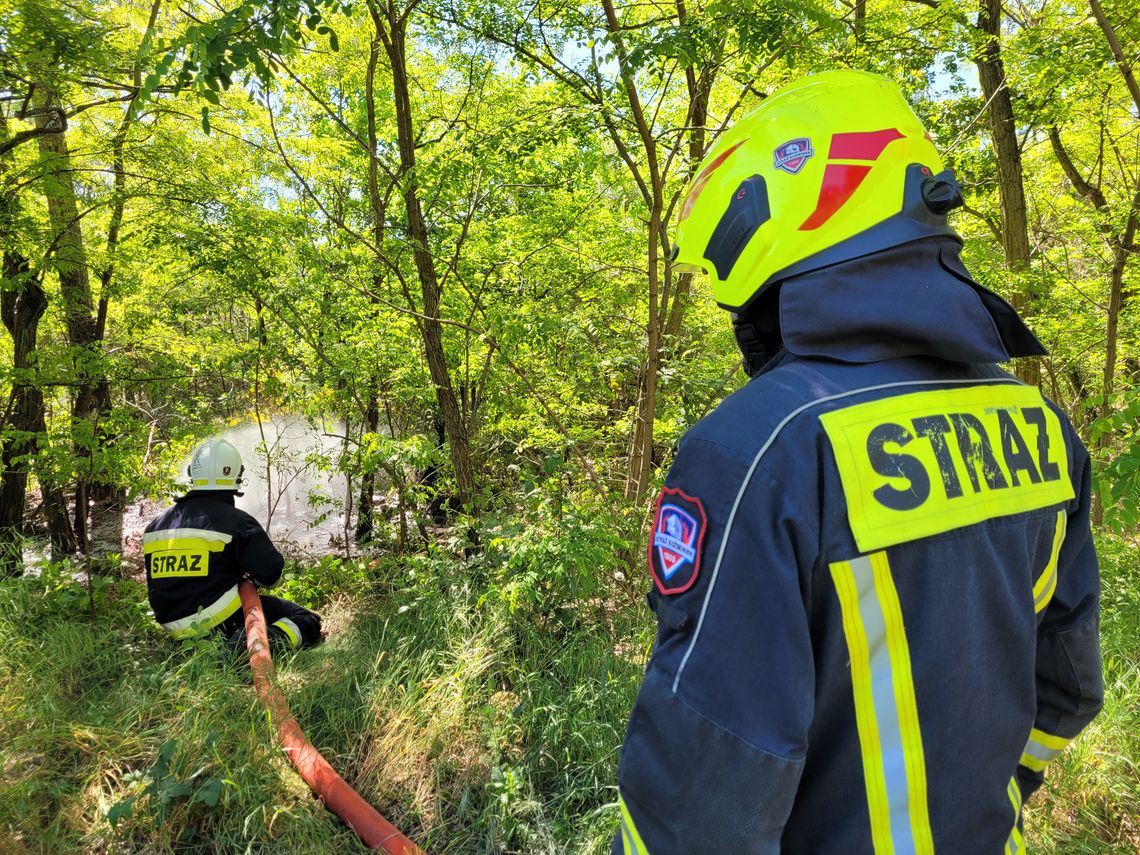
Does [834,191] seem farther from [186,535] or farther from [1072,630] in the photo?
[186,535]

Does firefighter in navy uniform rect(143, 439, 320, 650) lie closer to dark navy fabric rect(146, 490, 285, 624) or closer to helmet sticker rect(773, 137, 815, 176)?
dark navy fabric rect(146, 490, 285, 624)

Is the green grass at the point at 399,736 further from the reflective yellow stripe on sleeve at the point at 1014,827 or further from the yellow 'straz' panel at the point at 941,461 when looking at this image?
the yellow 'straz' panel at the point at 941,461

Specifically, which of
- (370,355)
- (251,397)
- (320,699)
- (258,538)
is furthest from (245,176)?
(320,699)

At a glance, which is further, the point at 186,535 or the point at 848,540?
the point at 186,535

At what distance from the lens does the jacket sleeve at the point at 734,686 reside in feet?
2.55

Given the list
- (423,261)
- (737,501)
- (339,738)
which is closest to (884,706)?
(737,501)

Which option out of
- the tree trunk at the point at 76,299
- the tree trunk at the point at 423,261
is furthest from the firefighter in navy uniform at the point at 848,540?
the tree trunk at the point at 76,299

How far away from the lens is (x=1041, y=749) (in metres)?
1.22

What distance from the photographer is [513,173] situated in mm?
5207

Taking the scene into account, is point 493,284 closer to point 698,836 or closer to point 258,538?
point 258,538

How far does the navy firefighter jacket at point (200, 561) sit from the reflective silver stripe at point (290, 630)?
0.29 m

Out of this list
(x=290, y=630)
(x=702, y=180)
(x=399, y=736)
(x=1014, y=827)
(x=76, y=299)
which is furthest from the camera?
(x=76, y=299)

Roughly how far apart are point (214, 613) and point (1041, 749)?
15.1 feet

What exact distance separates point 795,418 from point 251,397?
7.06 m
